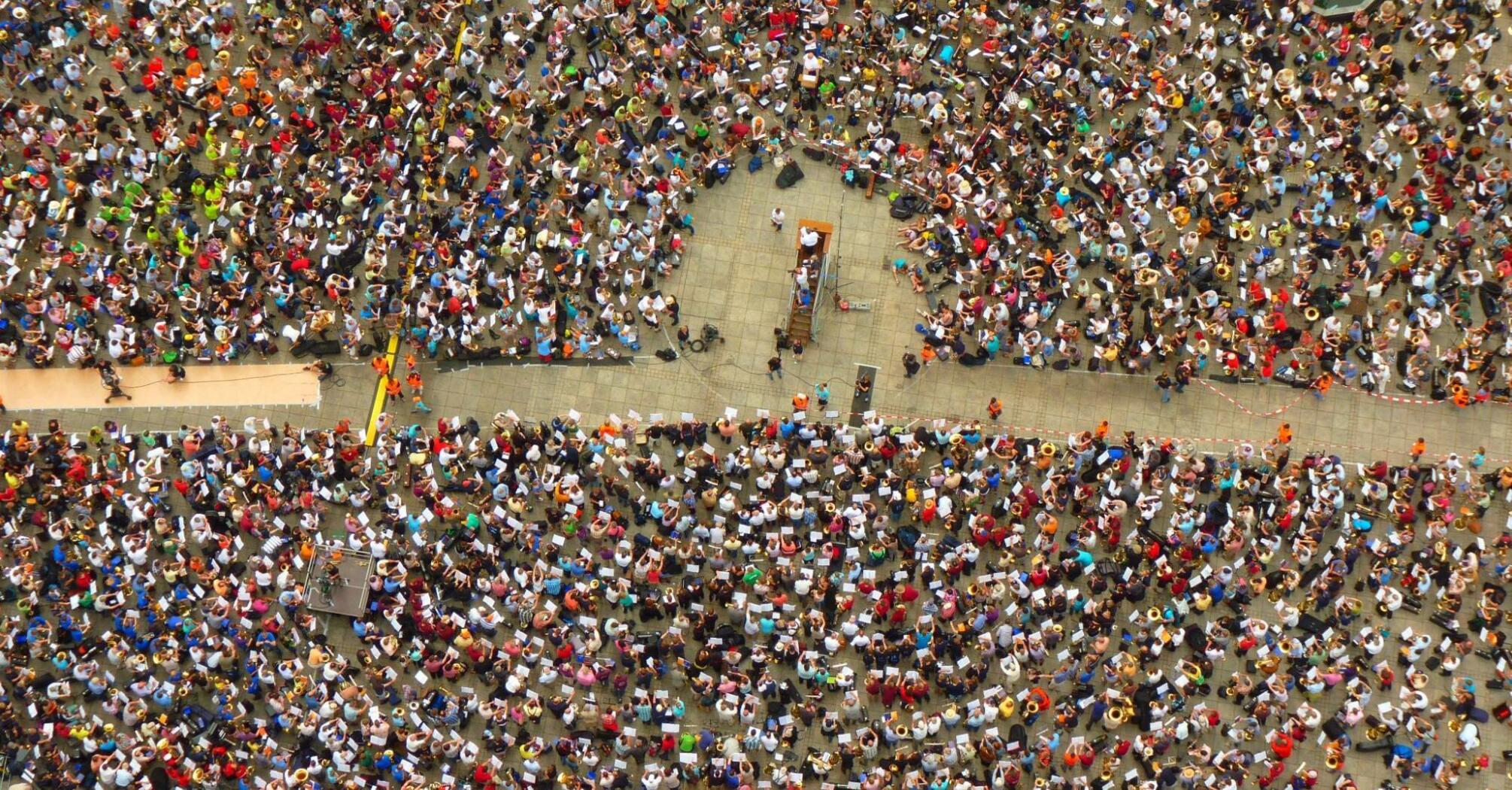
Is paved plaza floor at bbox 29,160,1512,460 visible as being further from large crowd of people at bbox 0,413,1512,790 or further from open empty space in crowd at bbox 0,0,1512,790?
large crowd of people at bbox 0,413,1512,790

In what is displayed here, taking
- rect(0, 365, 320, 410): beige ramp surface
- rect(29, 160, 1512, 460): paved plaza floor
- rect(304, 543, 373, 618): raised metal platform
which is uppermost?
rect(29, 160, 1512, 460): paved plaza floor

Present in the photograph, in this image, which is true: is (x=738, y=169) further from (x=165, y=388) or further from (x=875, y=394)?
(x=165, y=388)

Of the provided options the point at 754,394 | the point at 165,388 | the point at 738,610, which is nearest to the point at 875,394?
the point at 754,394

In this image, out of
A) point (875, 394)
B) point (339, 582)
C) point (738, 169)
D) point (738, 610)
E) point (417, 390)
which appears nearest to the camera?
point (738, 610)

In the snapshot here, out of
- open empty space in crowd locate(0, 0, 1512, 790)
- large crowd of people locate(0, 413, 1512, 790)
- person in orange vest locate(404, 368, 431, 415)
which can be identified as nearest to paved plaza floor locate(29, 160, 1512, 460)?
open empty space in crowd locate(0, 0, 1512, 790)

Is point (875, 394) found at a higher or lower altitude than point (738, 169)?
lower

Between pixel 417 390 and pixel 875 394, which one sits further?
pixel 875 394
